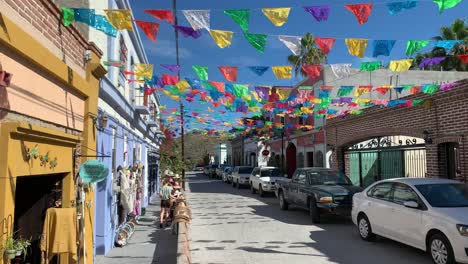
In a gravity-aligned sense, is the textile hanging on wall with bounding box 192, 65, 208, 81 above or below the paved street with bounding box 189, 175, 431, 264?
above

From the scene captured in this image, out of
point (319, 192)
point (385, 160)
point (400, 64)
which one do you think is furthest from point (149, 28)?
point (385, 160)

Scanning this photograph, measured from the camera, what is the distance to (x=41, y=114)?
573cm

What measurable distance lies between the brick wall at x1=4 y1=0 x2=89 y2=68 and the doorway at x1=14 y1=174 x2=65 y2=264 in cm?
206

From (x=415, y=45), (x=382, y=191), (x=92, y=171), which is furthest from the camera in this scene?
(x=382, y=191)

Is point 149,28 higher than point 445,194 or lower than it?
higher

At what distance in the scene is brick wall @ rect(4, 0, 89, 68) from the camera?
525cm

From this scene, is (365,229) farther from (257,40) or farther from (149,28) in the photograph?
(149,28)

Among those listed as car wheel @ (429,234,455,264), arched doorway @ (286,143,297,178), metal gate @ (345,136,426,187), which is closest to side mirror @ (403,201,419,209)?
car wheel @ (429,234,455,264)

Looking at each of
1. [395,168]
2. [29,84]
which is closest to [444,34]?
[395,168]

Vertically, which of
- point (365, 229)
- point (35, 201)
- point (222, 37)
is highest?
point (222, 37)

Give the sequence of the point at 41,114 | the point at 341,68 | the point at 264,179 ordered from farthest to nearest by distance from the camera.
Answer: the point at 264,179 < the point at 341,68 < the point at 41,114

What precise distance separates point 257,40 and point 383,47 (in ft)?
9.76

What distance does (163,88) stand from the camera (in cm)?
1583

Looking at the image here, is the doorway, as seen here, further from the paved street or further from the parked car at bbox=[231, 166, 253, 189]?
the parked car at bbox=[231, 166, 253, 189]
